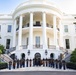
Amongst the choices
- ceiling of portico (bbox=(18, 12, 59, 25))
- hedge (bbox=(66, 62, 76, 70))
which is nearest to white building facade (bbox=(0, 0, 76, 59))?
ceiling of portico (bbox=(18, 12, 59, 25))

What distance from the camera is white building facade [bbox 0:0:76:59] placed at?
108 feet

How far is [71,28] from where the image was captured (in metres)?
41.6

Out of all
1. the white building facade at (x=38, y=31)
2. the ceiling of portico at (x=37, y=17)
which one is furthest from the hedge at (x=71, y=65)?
the ceiling of portico at (x=37, y=17)

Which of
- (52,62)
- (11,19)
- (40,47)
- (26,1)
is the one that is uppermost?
(26,1)

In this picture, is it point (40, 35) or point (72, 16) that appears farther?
point (72, 16)

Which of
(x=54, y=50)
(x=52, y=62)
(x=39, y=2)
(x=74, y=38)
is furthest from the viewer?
(x=74, y=38)

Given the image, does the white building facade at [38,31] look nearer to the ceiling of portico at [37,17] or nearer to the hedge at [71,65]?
the ceiling of portico at [37,17]

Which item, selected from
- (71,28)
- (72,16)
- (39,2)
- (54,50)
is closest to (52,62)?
(54,50)

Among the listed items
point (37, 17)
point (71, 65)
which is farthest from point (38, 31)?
point (71, 65)

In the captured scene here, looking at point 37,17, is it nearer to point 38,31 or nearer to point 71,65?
point 38,31

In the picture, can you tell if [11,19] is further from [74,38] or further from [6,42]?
[74,38]

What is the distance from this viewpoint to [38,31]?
1468 inches

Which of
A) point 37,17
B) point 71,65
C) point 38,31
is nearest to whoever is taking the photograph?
point 71,65

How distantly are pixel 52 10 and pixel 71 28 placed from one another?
8303 mm
